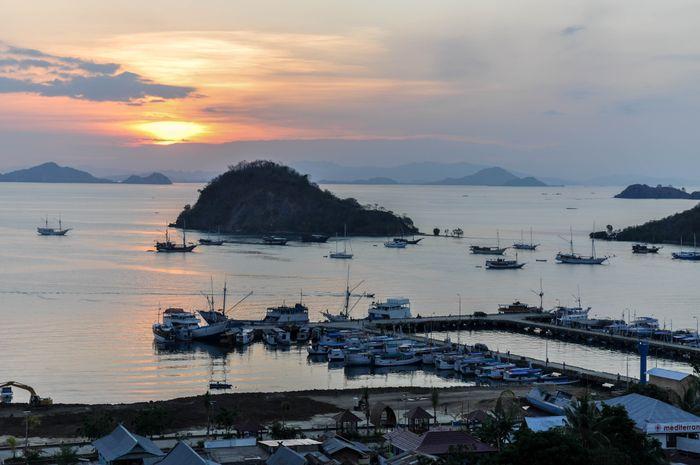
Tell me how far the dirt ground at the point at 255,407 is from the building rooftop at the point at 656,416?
8303 mm

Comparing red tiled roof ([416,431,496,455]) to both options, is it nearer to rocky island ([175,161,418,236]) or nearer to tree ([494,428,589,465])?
tree ([494,428,589,465])

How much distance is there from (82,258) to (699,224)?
82245 mm

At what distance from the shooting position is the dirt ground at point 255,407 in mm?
30156

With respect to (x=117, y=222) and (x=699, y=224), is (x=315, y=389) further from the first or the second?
(x=117, y=222)

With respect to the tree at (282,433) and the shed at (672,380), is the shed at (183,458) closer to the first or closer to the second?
the tree at (282,433)

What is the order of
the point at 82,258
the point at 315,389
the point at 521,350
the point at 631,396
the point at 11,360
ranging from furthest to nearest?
the point at 82,258 → the point at 521,350 → the point at 11,360 → the point at 315,389 → the point at 631,396

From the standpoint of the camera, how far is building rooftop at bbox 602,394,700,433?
2348 centimetres

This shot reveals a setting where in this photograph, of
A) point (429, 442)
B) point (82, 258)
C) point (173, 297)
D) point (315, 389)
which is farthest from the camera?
point (82, 258)

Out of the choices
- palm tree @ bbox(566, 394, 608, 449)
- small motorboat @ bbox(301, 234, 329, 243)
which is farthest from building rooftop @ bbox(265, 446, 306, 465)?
small motorboat @ bbox(301, 234, 329, 243)

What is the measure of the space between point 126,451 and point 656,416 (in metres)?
13.6

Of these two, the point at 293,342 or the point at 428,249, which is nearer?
the point at 293,342

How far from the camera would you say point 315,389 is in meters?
38.7

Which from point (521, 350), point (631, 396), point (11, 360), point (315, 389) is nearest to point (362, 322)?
point (521, 350)

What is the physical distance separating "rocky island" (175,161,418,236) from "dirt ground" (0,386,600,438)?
10566cm
